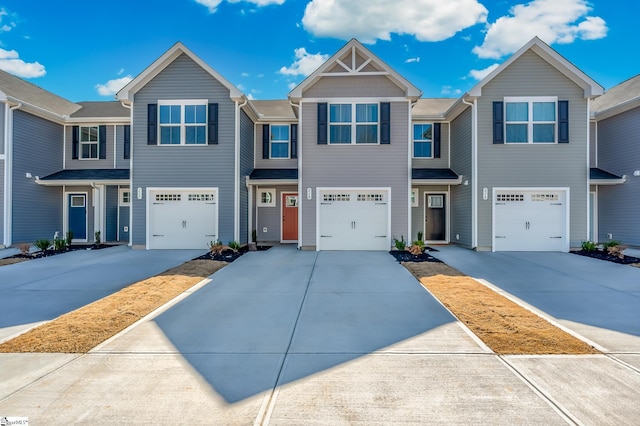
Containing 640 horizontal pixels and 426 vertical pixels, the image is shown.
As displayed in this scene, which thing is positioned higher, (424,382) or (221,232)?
(221,232)

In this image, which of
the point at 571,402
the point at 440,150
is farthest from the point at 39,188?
the point at 571,402

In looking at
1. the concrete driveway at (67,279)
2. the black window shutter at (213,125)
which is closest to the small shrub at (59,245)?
the concrete driveway at (67,279)

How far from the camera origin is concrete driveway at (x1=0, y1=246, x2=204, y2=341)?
5.68 meters

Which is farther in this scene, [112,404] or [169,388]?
[169,388]

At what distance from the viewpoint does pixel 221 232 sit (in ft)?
42.2

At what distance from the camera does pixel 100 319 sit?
17.1ft

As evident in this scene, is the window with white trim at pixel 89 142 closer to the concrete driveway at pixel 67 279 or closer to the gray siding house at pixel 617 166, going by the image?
the concrete driveway at pixel 67 279

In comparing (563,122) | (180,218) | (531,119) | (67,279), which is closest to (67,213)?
(180,218)

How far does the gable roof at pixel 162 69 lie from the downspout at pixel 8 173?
432 cm

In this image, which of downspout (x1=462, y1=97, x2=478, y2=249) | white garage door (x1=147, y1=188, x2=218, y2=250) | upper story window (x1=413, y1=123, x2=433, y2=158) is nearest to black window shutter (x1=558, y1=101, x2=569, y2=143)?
downspout (x1=462, y1=97, x2=478, y2=249)

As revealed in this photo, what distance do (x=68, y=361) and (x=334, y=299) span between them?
392 cm

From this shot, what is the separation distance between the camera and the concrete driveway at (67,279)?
5.68 m

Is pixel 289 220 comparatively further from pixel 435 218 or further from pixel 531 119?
pixel 531 119

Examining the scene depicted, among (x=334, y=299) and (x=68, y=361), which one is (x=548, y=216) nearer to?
(x=334, y=299)
